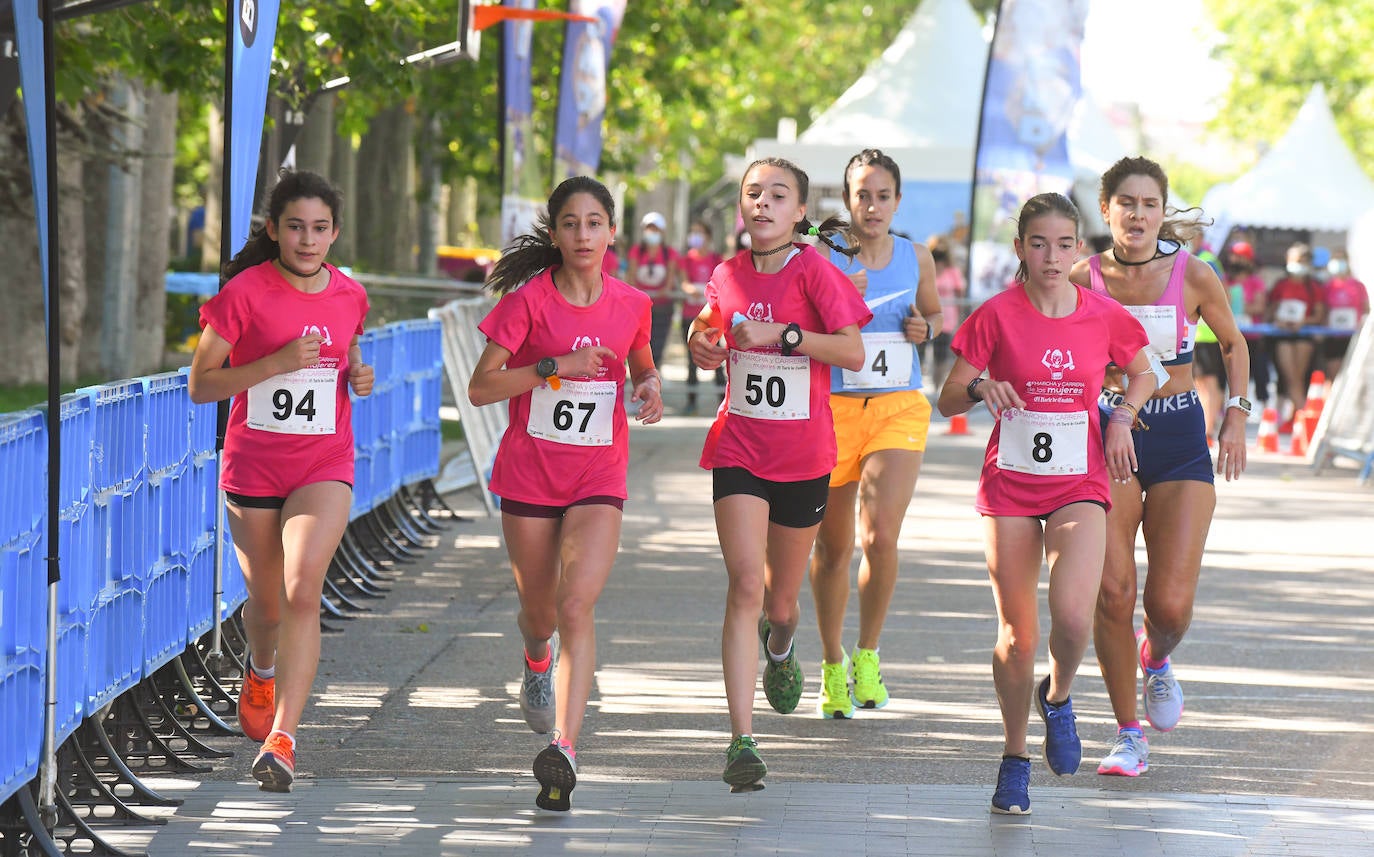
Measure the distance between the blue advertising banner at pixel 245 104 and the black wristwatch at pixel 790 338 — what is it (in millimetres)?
2343

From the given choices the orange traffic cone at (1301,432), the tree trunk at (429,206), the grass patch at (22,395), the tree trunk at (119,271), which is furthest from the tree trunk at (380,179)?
the orange traffic cone at (1301,432)

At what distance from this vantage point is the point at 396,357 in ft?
39.8

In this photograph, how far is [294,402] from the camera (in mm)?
6297

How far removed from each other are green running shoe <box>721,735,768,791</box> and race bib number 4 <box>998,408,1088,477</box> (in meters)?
1.16

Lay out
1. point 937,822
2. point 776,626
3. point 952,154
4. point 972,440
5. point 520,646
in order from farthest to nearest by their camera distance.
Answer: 1. point 952,154
2. point 972,440
3. point 520,646
4. point 776,626
5. point 937,822

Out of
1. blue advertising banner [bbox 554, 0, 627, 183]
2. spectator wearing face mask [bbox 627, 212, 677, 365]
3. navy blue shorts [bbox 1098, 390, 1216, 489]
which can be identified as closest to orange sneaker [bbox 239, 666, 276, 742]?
navy blue shorts [bbox 1098, 390, 1216, 489]

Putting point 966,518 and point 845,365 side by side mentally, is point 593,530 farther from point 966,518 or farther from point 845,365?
point 966,518

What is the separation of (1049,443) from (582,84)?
35.7 feet

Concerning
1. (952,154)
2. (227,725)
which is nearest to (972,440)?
(952,154)

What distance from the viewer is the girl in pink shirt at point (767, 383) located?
6.49 metres

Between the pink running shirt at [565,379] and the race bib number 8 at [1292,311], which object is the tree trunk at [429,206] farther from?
the pink running shirt at [565,379]

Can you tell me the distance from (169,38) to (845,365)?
8.08m

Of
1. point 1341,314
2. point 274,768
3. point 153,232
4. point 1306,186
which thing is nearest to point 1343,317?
point 1341,314

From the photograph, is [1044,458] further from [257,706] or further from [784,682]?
[257,706]
